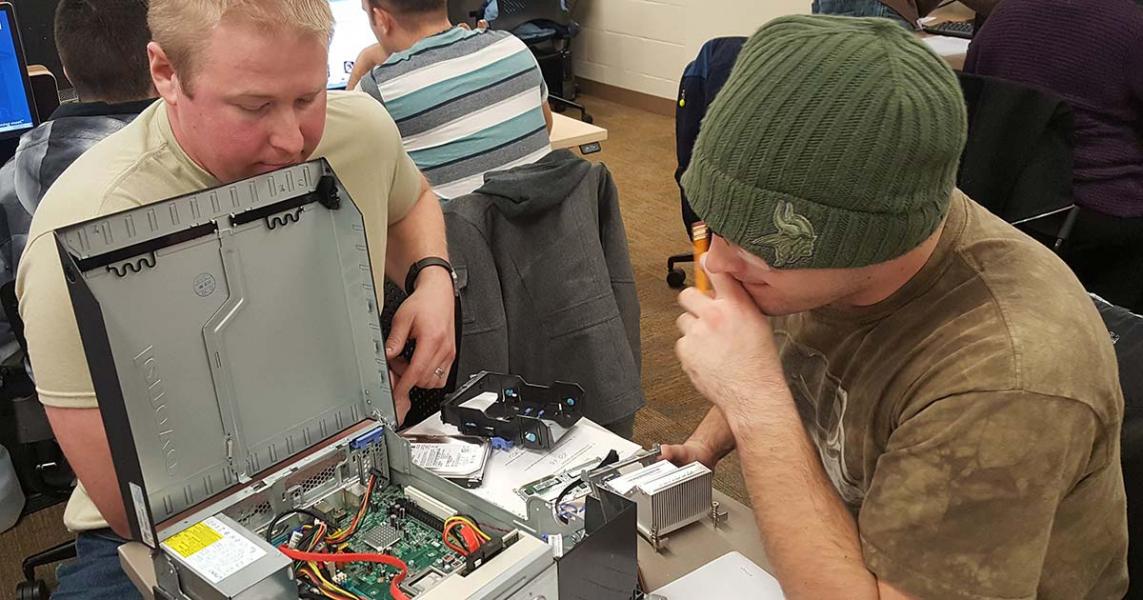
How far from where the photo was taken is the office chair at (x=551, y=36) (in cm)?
534

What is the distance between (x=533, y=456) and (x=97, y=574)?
0.60 meters

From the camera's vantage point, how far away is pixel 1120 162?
2.59 metres

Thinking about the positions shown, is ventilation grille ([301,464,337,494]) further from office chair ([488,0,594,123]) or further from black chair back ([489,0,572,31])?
black chair back ([489,0,572,31])

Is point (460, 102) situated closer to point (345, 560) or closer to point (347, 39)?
point (347, 39)

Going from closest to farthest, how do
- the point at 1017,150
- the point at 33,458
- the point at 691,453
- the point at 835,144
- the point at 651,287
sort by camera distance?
the point at 835,144
the point at 691,453
the point at 33,458
the point at 1017,150
the point at 651,287

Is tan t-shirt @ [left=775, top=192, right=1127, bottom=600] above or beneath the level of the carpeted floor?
above

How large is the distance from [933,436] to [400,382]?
0.73 metres

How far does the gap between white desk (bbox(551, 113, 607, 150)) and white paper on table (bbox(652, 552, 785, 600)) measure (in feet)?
5.96

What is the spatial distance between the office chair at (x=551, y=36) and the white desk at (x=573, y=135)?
87.8 inches

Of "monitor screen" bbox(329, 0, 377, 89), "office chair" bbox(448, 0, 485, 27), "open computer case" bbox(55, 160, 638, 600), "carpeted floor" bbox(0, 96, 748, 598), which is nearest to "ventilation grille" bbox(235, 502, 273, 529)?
"open computer case" bbox(55, 160, 638, 600)

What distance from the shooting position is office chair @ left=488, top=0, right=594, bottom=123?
534cm

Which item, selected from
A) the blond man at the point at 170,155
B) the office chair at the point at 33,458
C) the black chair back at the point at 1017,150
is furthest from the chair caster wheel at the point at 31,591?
the black chair back at the point at 1017,150

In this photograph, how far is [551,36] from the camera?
18.1 ft

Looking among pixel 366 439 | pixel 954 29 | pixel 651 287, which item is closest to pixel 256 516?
pixel 366 439
